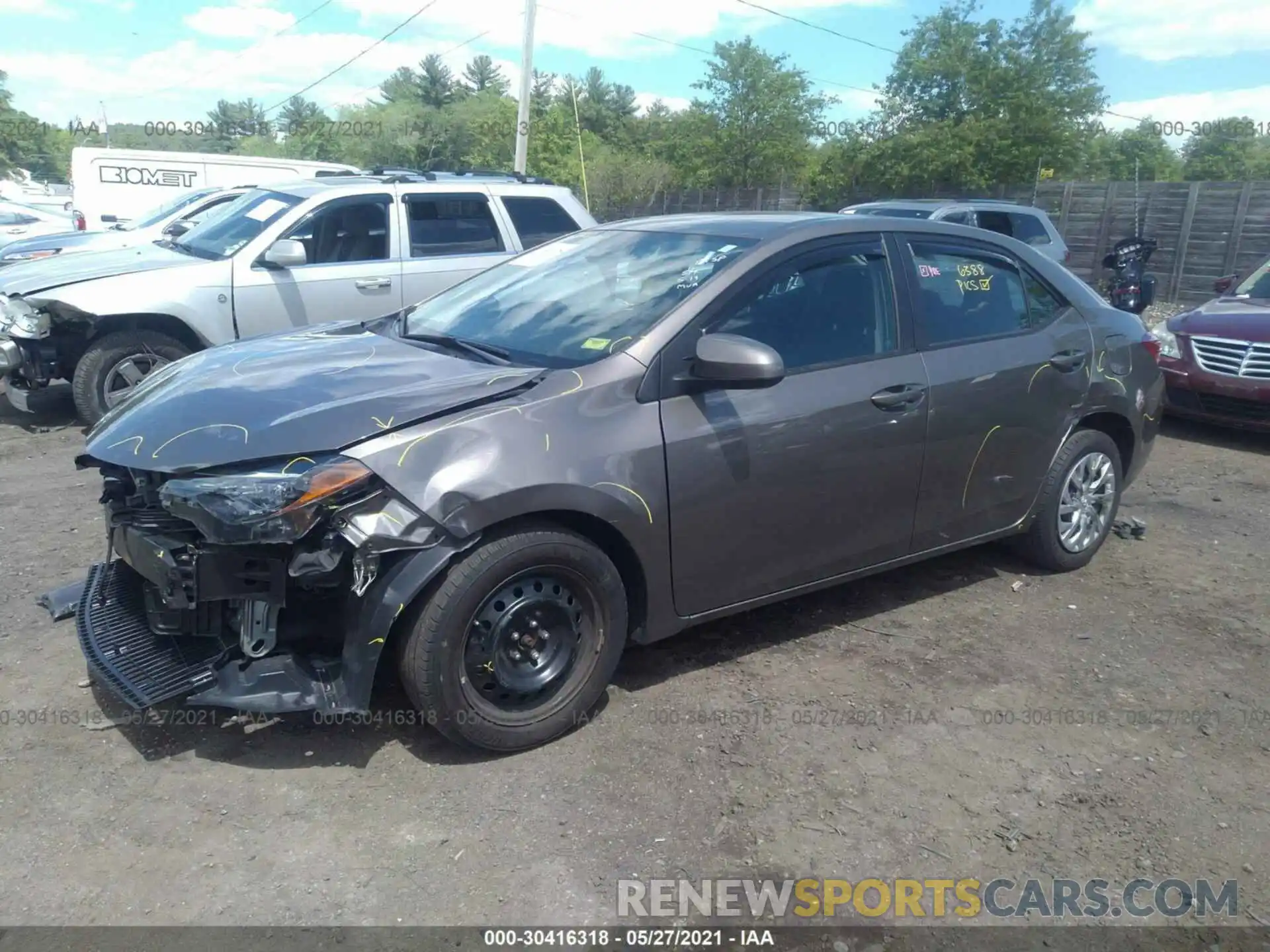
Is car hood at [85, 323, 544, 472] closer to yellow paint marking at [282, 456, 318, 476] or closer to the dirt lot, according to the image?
yellow paint marking at [282, 456, 318, 476]

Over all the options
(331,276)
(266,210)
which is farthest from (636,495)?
(266,210)

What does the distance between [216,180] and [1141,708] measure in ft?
60.3

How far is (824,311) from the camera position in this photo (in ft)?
13.3

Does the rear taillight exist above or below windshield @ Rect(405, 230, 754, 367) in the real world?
below

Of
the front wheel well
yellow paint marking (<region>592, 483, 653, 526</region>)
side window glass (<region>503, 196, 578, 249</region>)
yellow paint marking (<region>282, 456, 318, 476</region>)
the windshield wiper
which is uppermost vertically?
side window glass (<region>503, 196, 578, 249</region>)

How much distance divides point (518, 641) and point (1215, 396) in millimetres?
7118

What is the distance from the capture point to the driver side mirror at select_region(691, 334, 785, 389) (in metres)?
3.43

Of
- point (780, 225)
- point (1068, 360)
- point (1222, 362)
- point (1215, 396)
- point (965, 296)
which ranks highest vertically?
point (780, 225)

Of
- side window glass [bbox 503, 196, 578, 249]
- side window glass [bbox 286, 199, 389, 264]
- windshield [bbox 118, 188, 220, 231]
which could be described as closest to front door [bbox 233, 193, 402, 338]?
side window glass [bbox 286, 199, 389, 264]

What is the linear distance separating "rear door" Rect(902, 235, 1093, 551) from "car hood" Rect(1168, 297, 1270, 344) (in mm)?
4034

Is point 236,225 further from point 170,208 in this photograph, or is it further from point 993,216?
point 993,216

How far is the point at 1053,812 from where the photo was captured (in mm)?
3207

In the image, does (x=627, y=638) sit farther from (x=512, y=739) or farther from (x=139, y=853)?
(x=139, y=853)

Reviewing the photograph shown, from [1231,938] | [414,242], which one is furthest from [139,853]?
[414,242]
